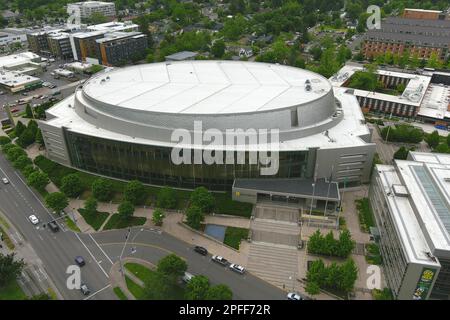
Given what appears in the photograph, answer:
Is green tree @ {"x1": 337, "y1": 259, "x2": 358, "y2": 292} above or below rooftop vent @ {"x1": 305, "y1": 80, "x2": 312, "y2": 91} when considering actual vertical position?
below

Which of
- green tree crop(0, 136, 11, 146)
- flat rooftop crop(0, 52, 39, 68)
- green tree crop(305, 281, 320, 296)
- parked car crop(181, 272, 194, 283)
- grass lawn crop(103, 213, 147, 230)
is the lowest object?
grass lawn crop(103, 213, 147, 230)

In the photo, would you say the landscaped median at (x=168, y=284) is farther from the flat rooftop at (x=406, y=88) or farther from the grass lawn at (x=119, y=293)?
the flat rooftop at (x=406, y=88)

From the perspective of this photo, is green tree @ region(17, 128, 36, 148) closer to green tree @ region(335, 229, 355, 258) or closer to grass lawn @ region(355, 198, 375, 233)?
green tree @ region(335, 229, 355, 258)

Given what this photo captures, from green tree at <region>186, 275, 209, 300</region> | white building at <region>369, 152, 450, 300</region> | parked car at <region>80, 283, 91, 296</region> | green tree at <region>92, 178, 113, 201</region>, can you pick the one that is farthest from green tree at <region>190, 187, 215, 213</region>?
white building at <region>369, 152, 450, 300</region>

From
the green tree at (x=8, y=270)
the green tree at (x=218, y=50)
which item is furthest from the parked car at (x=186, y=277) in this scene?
the green tree at (x=218, y=50)

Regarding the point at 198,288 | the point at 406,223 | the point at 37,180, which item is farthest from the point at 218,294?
the point at 37,180

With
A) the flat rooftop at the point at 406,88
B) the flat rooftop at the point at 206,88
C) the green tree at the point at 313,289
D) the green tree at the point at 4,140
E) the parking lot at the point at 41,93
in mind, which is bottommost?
the parking lot at the point at 41,93

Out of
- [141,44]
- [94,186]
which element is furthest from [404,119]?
[141,44]
